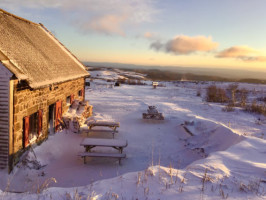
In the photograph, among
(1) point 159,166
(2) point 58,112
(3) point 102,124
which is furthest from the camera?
(3) point 102,124

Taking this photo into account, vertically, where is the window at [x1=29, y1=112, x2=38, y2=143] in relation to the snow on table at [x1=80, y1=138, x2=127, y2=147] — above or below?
above

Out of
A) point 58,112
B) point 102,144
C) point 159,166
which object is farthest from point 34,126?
point 159,166

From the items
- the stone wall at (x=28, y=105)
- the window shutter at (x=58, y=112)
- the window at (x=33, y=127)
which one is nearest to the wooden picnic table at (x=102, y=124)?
the window shutter at (x=58, y=112)

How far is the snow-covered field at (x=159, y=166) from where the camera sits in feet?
13.4

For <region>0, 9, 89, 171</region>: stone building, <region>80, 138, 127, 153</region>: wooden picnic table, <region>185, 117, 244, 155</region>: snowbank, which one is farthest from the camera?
<region>185, 117, 244, 155</region>: snowbank

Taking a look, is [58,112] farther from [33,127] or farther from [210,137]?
[210,137]

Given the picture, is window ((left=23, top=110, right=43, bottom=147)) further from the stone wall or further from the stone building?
the stone wall

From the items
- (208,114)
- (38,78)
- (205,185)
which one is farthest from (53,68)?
(208,114)

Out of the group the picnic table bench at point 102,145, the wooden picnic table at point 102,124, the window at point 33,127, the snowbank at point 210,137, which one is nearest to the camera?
the picnic table bench at point 102,145

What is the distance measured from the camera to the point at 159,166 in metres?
5.08

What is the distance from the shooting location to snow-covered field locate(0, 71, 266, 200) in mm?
4086

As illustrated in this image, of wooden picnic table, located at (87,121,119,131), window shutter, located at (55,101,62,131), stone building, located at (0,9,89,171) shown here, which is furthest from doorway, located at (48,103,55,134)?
wooden picnic table, located at (87,121,119,131)

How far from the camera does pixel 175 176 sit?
4707mm

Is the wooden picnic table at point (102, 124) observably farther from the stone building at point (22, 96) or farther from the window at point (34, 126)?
the window at point (34, 126)
